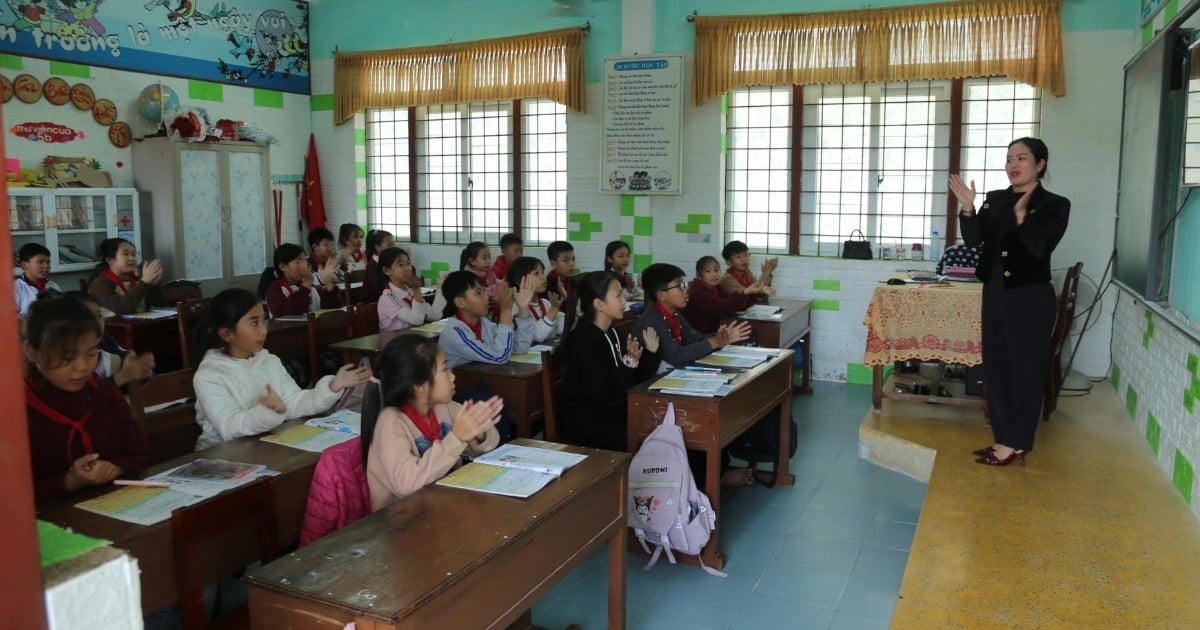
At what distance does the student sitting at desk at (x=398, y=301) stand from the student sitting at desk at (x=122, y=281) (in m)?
1.43

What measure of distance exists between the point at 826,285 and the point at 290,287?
3783 millimetres

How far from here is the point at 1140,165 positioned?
14.5 feet

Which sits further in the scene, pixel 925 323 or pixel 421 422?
pixel 925 323

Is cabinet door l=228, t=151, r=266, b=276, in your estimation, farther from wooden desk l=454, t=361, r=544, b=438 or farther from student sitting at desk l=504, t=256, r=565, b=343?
wooden desk l=454, t=361, r=544, b=438

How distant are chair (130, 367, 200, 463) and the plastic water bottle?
5.14 m

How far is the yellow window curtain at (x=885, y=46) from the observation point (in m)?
5.85

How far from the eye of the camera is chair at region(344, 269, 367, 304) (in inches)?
244

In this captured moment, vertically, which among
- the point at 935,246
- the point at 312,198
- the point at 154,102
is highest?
the point at 154,102

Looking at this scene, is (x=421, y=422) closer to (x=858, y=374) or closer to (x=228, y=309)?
(x=228, y=309)

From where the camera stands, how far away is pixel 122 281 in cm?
570

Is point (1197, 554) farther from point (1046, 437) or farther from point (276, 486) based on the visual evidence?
point (276, 486)

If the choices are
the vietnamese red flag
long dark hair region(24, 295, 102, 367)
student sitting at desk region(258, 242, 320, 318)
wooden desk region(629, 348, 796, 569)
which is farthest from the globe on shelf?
wooden desk region(629, 348, 796, 569)

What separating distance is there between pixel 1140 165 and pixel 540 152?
469 centimetres

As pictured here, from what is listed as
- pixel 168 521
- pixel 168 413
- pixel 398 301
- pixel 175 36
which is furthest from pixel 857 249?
pixel 175 36
